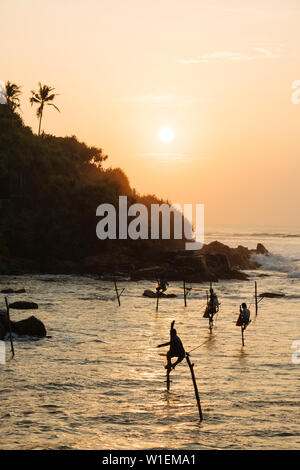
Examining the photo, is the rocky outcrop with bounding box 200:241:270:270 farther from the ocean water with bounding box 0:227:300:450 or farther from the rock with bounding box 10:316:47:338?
the rock with bounding box 10:316:47:338

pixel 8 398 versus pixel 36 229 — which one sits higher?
pixel 36 229

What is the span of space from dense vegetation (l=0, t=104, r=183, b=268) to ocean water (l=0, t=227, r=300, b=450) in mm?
44526

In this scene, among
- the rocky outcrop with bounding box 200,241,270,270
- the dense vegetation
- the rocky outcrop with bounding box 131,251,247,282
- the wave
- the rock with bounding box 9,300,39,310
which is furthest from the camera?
the rocky outcrop with bounding box 200,241,270,270

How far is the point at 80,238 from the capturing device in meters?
95.8

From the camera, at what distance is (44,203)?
101750 millimetres

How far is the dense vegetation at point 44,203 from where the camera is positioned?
92.9m

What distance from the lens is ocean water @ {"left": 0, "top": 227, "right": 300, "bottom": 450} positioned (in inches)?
792

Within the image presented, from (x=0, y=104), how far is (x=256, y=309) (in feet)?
230

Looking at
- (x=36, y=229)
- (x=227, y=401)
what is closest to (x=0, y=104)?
(x=36, y=229)

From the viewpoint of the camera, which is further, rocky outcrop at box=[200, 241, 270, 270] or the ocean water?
rocky outcrop at box=[200, 241, 270, 270]

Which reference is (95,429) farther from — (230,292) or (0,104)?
(0,104)

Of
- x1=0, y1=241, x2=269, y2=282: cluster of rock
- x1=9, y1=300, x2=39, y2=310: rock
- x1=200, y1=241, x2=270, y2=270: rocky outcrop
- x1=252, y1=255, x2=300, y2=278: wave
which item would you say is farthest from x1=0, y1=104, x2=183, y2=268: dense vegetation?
x1=9, y1=300, x2=39, y2=310: rock

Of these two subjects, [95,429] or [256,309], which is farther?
[256,309]
